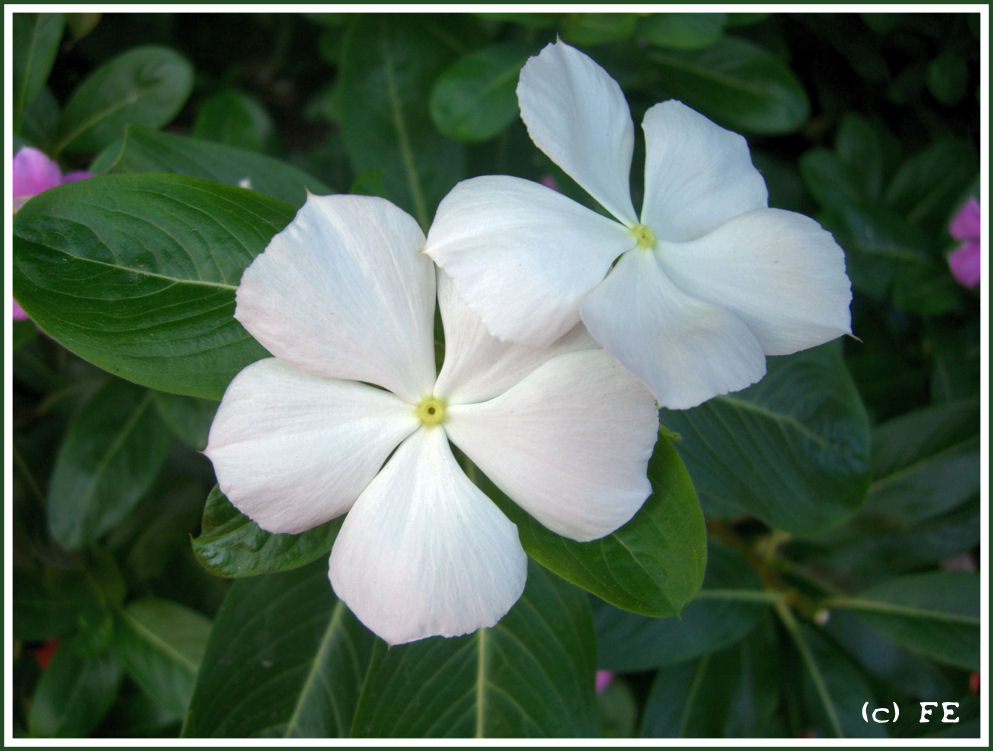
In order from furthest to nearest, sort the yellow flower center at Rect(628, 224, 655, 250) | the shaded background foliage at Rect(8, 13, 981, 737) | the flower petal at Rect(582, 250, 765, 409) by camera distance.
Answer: the shaded background foliage at Rect(8, 13, 981, 737), the yellow flower center at Rect(628, 224, 655, 250), the flower petal at Rect(582, 250, 765, 409)

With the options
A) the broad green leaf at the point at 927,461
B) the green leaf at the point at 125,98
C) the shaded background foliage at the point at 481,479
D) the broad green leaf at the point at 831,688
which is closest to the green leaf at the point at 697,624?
the shaded background foliage at the point at 481,479

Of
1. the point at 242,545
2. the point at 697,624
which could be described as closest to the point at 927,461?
the point at 697,624

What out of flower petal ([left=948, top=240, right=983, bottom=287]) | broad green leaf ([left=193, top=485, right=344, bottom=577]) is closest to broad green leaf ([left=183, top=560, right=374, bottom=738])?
broad green leaf ([left=193, top=485, right=344, bottom=577])

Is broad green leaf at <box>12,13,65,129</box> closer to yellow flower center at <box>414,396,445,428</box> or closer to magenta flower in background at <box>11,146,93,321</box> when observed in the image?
magenta flower in background at <box>11,146,93,321</box>

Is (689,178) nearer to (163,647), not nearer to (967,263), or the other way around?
(967,263)

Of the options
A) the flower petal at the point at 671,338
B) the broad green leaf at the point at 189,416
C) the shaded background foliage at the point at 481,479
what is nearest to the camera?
the flower petal at the point at 671,338

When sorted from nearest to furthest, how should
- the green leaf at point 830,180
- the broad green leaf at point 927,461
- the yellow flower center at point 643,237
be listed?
the yellow flower center at point 643,237, the broad green leaf at point 927,461, the green leaf at point 830,180

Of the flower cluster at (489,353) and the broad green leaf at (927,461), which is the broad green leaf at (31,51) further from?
the broad green leaf at (927,461)
